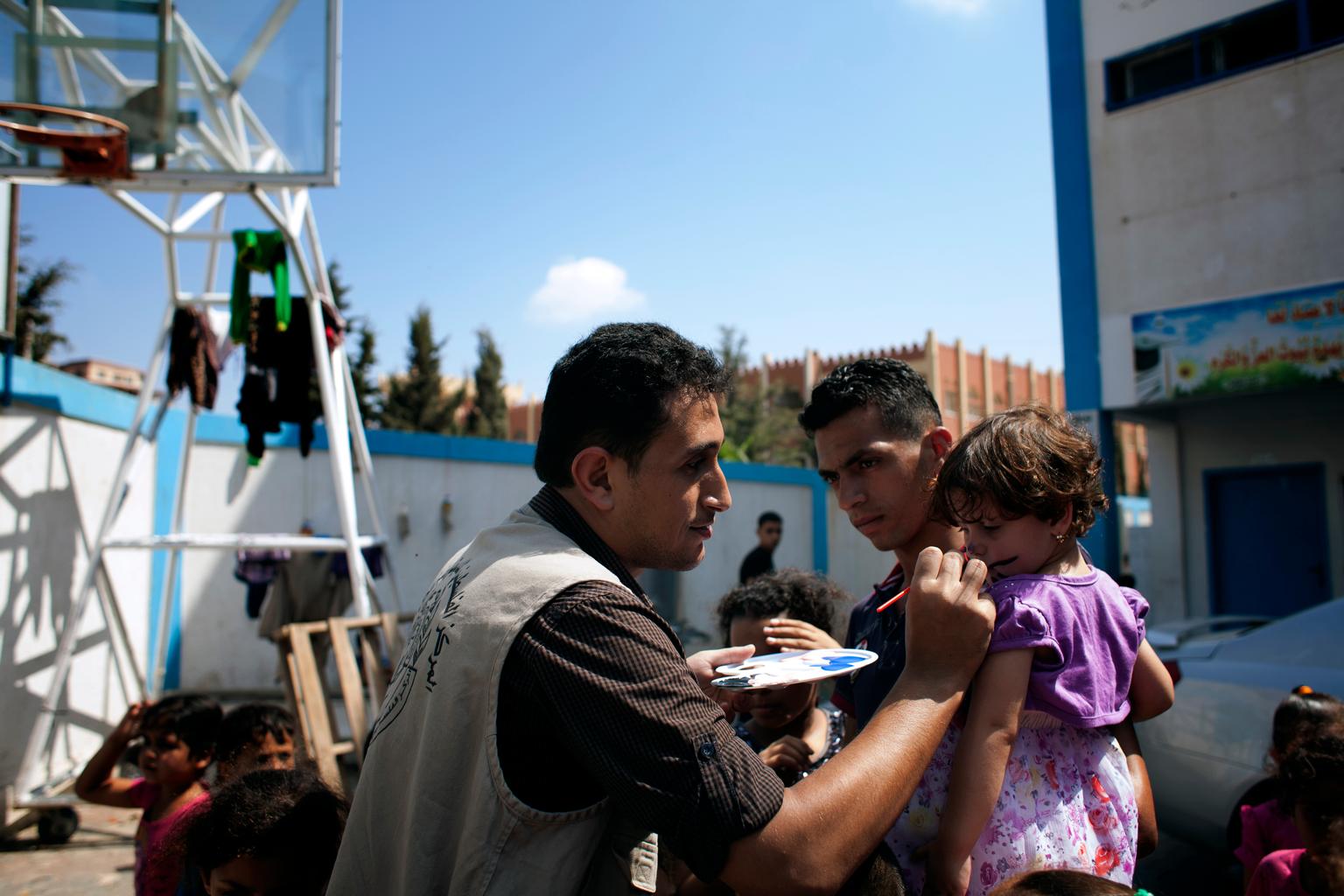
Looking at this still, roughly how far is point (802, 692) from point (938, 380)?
30.0 meters

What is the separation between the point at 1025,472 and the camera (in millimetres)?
1488

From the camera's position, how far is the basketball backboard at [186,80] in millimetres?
5051

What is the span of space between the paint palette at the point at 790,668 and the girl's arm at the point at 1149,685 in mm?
486

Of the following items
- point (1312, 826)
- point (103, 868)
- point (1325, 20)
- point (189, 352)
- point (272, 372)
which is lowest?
point (103, 868)

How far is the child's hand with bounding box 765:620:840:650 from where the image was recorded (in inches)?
80.3

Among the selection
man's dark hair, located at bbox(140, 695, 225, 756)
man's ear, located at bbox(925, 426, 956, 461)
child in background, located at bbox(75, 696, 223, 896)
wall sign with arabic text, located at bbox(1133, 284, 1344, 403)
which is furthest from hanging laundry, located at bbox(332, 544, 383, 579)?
wall sign with arabic text, located at bbox(1133, 284, 1344, 403)

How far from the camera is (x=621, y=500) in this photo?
153 centimetres

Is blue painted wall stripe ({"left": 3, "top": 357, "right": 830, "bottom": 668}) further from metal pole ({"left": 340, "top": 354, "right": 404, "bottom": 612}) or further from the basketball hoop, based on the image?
the basketball hoop

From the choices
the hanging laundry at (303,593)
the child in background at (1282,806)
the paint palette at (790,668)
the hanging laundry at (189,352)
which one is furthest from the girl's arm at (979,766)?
the hanging laundry at (303,593)

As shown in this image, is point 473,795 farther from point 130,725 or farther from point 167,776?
point 130,725

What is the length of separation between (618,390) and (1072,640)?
→ 2.76ft

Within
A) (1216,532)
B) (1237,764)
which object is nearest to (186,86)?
(1237,764)

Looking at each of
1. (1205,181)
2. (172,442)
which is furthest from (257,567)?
(1205,181)

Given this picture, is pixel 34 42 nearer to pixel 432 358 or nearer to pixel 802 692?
pixel 802 692
